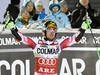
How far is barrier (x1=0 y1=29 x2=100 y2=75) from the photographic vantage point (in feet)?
30.3

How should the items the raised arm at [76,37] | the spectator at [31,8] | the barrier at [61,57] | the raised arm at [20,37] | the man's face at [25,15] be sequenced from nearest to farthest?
1. the raised arm at [20,37]
2. the raised arm at [76,37]
3. the barrier at [61,57]
4. the man's face at [25,15]
5. the spectator at [31,8]

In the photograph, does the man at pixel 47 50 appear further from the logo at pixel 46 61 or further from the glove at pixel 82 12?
the glove at pixel 82 12

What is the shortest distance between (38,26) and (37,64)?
1063mm

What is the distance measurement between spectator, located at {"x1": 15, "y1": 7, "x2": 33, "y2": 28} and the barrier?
23 cm

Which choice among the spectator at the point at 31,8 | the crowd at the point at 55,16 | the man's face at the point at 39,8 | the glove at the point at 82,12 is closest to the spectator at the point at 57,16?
the crowd at the point at 55,16

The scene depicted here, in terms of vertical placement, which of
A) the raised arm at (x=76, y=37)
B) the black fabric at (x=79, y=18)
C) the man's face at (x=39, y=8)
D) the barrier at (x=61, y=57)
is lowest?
the barrier at (x=61, y=57)

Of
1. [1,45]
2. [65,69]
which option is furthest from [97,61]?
[1,45]

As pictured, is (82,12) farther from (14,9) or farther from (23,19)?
(14,9)

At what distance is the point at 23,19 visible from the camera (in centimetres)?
946

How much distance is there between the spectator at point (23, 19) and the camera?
30.9 ft

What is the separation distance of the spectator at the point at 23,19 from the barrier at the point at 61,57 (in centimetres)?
23

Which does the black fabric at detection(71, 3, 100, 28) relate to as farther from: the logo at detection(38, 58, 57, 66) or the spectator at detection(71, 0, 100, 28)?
the logo at detection(38, 58, 57, 66)

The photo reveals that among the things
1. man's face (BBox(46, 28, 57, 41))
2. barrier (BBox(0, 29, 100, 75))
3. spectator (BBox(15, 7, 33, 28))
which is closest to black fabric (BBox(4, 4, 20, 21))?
spectator (BBox(15, 7, 33, 28))

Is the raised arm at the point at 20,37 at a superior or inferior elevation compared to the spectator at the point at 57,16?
inferior
